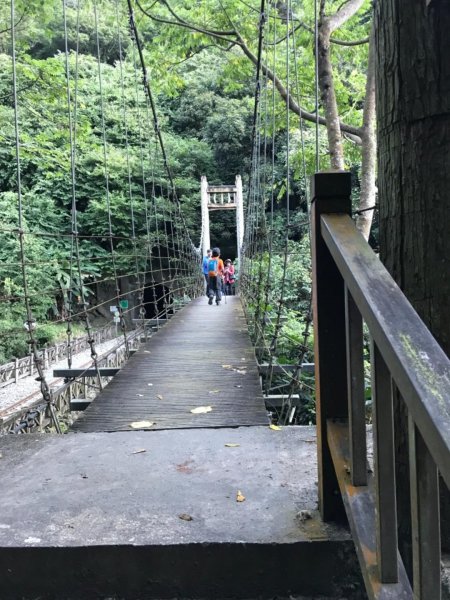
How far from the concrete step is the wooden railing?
0.37 ft

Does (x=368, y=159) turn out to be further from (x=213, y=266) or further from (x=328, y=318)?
(x=328, y=318)

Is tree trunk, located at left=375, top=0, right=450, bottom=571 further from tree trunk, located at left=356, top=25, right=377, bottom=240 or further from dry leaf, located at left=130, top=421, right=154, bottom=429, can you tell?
tree trunk, located at left=356, top=25, right=377, bottom=240

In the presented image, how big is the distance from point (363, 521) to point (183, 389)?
1.79 meters

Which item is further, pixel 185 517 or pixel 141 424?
pixel 141 424

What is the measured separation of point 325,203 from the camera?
0.97 metres

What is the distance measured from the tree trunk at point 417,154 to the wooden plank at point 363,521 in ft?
0.31

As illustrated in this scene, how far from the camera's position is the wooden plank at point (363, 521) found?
650 mm

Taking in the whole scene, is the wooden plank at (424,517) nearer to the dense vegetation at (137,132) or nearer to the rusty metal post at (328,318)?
the rusty metal post at (328,318)

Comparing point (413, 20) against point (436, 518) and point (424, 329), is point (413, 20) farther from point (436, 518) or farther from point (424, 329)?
point (436, 518)

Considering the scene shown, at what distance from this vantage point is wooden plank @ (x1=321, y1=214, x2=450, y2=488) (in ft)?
1.54

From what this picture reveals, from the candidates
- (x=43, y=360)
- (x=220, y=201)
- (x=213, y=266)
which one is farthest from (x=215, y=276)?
(x=220, y=201)

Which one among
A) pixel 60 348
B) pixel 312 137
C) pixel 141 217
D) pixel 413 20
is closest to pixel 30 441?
pixel 413 20

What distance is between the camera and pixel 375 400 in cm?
65

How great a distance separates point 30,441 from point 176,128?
1972 cm
